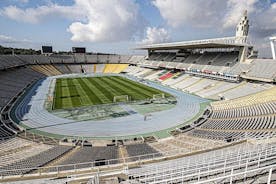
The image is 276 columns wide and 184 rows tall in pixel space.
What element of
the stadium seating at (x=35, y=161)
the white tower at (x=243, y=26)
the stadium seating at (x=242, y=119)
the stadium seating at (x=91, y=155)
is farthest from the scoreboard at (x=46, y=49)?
the stadium seating at (x=91, y=155)

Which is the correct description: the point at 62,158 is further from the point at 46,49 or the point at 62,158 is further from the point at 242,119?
the point at 46,49

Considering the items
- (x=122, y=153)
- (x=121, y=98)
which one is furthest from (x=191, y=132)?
(x=121, y=98)

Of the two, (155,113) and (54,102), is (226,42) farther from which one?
(54,102)

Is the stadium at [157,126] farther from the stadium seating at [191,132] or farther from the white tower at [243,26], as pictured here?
the white tower at [243,26]

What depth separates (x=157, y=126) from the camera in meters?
25.5

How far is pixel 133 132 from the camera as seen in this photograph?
78.2 ft

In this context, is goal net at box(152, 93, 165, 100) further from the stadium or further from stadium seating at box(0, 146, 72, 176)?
stadium seating at box(0, 146, 72, 176)

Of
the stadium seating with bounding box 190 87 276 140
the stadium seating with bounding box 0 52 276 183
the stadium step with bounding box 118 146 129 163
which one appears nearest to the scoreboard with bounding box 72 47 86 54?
the stadium seating with bounding box 0 52 276 183

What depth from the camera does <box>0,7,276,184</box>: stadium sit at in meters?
9.81

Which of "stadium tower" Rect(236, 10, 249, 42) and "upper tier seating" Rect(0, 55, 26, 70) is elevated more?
"stadium tower" Rect(236, 10, 249, 42)

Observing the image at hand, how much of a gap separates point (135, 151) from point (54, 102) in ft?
73.5

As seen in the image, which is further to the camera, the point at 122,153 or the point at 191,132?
the point at 191,132

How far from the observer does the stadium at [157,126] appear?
32.2ft

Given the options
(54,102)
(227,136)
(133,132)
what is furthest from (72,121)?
(227,136)
